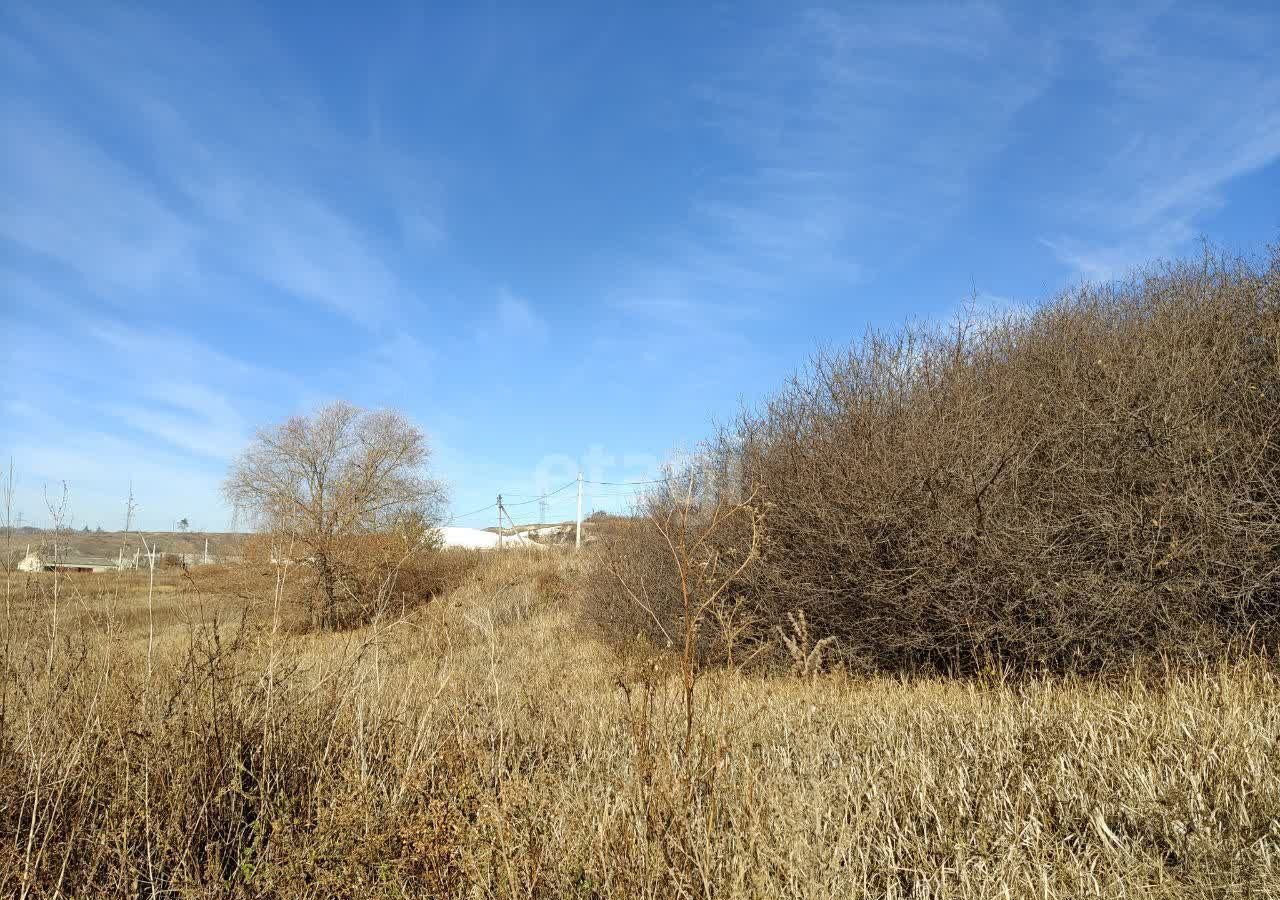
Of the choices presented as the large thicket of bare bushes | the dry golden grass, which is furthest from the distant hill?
the large thicket of bare bushes

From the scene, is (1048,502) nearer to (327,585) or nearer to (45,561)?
(45,561)

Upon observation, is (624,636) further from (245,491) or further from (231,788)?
(245,491)

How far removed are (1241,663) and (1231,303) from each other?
4766mm

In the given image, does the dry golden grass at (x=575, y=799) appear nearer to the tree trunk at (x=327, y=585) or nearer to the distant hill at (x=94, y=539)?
the distant hill at (x=94, y=539)

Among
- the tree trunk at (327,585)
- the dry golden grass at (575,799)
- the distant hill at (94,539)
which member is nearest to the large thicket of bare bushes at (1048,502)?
the dry golden grass at (575,799)

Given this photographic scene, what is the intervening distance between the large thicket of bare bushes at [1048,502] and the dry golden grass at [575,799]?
102 inches

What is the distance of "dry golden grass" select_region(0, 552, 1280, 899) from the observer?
2.22m

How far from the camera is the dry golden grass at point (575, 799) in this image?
7.28ft

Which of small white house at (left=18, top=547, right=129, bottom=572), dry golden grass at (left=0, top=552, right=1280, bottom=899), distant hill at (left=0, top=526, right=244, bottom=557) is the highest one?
A: distant hill at (left=0, top=526, right=244, bottom=557)

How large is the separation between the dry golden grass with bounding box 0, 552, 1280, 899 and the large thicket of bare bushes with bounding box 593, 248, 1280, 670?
2.60m

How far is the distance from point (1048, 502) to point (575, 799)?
6080 millimetres

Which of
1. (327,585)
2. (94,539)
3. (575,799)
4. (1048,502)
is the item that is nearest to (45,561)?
(94,539)

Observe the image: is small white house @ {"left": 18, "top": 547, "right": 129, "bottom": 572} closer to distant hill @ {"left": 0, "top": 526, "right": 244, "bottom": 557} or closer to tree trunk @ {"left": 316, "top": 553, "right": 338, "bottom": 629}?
distant hill @ {"left": 0, "top": 526, "right": 244, "bottom": 557}

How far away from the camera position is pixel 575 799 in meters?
3.01
